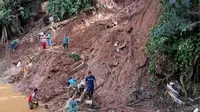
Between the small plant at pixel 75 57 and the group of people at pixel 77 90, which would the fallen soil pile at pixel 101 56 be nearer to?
the small plant at pixel 75 57

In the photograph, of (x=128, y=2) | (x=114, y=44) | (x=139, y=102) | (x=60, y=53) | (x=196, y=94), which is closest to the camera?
(x=196, y=94)

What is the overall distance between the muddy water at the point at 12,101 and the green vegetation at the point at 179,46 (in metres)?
5.14

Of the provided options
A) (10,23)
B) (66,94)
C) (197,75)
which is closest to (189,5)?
(197,75)

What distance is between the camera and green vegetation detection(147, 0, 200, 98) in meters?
10.2

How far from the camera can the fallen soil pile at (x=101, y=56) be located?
12.4 meters

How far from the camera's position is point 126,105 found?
1088cm

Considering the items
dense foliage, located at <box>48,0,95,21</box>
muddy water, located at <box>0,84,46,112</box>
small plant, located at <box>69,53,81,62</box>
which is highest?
dense foliage, located at <box>48,0,95,21</box>

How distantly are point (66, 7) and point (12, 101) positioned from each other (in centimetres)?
800

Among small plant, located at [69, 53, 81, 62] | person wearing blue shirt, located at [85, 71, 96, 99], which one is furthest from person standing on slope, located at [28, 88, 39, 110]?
small plant, located at [69, 53, 81, 62]

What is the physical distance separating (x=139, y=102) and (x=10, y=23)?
47.6ft

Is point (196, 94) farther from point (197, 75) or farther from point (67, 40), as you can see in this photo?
point (67, 40)

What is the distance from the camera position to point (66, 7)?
19.6 meters

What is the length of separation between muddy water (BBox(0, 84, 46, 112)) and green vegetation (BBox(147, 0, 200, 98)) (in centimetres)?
514

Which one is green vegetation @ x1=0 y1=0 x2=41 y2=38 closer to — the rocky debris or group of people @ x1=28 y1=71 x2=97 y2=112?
group of people @ x1=28 y1=71 x2=97 y2=112
